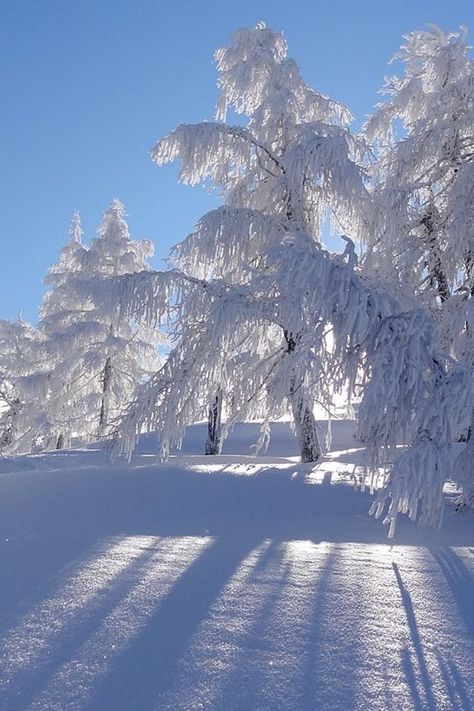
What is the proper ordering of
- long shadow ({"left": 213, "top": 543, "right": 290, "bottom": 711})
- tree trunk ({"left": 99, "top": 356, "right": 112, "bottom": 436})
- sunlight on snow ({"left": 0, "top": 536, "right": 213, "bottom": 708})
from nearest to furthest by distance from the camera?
long shadow ({"left": 213, "top": 543, "right": 290, "bottom": 711})
sunlight on snow ({"left": 0, "top": 536, "right": 213, "bottom": 708})
tree trunk ({"left": 99, "top": 356, "right": 112, "bottom": 436})

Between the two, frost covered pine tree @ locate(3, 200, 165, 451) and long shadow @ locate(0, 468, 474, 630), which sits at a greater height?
frost covered pine tree @ locate(3, 200, 165, 451)

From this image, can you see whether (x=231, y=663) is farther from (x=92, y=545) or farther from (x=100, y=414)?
(x=100, y=414)

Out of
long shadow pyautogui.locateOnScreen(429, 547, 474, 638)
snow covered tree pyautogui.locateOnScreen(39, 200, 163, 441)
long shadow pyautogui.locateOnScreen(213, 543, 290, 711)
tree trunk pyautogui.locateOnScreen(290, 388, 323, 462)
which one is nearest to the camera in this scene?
long shadow pyautogui.locateOnScreen(213, 543, 290, 711)

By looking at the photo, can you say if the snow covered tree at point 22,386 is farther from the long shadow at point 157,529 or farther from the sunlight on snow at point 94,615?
the sunlight on snow at point 94,615

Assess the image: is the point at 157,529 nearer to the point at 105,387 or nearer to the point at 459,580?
the point at 459,580

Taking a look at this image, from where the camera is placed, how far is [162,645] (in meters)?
2.33

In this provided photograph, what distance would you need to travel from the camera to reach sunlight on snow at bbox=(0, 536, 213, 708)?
6.91 feet

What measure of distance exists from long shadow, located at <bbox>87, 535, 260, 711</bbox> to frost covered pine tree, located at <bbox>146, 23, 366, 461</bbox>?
3.97 m

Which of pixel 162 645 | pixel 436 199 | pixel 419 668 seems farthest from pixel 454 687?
pixel 436 199

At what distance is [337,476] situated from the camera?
6.81m

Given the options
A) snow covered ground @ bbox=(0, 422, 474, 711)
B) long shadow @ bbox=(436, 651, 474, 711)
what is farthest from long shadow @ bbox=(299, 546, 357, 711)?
long shadow @ bbox=(436, 651, 474, 711)

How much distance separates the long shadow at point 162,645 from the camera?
1.98m

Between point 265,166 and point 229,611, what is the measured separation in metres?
7.65

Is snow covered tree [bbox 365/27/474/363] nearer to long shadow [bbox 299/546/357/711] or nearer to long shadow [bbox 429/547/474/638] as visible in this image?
long shadow [bbox 429/547/474/638]
